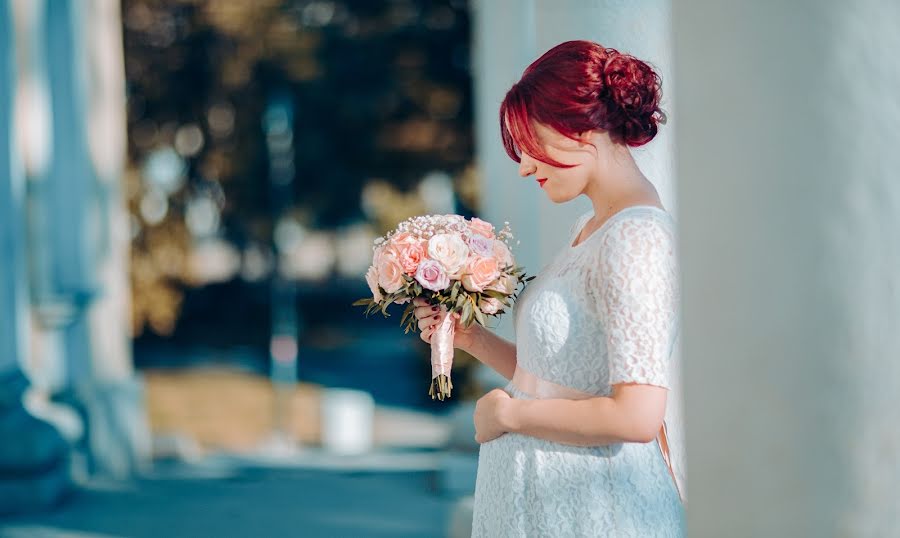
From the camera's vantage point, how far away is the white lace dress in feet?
6.31

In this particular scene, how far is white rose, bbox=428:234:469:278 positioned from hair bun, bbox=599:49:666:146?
0.43m

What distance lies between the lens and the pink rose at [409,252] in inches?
90.0

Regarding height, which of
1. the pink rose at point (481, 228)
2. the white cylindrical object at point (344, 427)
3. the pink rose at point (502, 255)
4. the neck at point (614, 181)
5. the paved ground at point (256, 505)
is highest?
the neck at point (614, 181)

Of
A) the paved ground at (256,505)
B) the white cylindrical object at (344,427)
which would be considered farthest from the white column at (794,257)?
the white cylindrical object at (344,427)

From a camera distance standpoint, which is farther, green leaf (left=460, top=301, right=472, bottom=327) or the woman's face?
green leaf (left=460, top=301, right=472, bottom=327)

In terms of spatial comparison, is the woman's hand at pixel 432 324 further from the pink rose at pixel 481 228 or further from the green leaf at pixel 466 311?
the pink rose at pixel 481 228

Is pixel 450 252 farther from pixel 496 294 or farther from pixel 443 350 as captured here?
pixel 443 350

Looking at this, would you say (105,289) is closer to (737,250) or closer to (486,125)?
(486,125)

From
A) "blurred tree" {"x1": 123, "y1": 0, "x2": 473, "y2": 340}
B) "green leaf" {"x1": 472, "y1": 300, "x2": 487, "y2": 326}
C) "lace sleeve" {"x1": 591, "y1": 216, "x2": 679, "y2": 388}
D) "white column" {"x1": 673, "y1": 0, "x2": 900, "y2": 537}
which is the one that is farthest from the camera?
"blurred tree" {"x1": 123, "y1": 0, "x2": 473, "y2": 340}

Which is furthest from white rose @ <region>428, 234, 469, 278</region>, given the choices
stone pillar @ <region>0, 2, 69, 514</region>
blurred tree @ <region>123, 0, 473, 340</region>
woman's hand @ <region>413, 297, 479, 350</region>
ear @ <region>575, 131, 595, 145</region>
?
blurred tree @ <region>123, 0, 473, 340</region>

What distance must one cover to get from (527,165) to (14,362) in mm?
5646

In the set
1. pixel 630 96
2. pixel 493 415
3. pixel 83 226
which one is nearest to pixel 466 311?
pixel 493 415

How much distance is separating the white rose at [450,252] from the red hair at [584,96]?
0.28m

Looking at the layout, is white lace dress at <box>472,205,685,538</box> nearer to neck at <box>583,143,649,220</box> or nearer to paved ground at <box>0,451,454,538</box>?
neck at <box>583,143,649,220</box>
